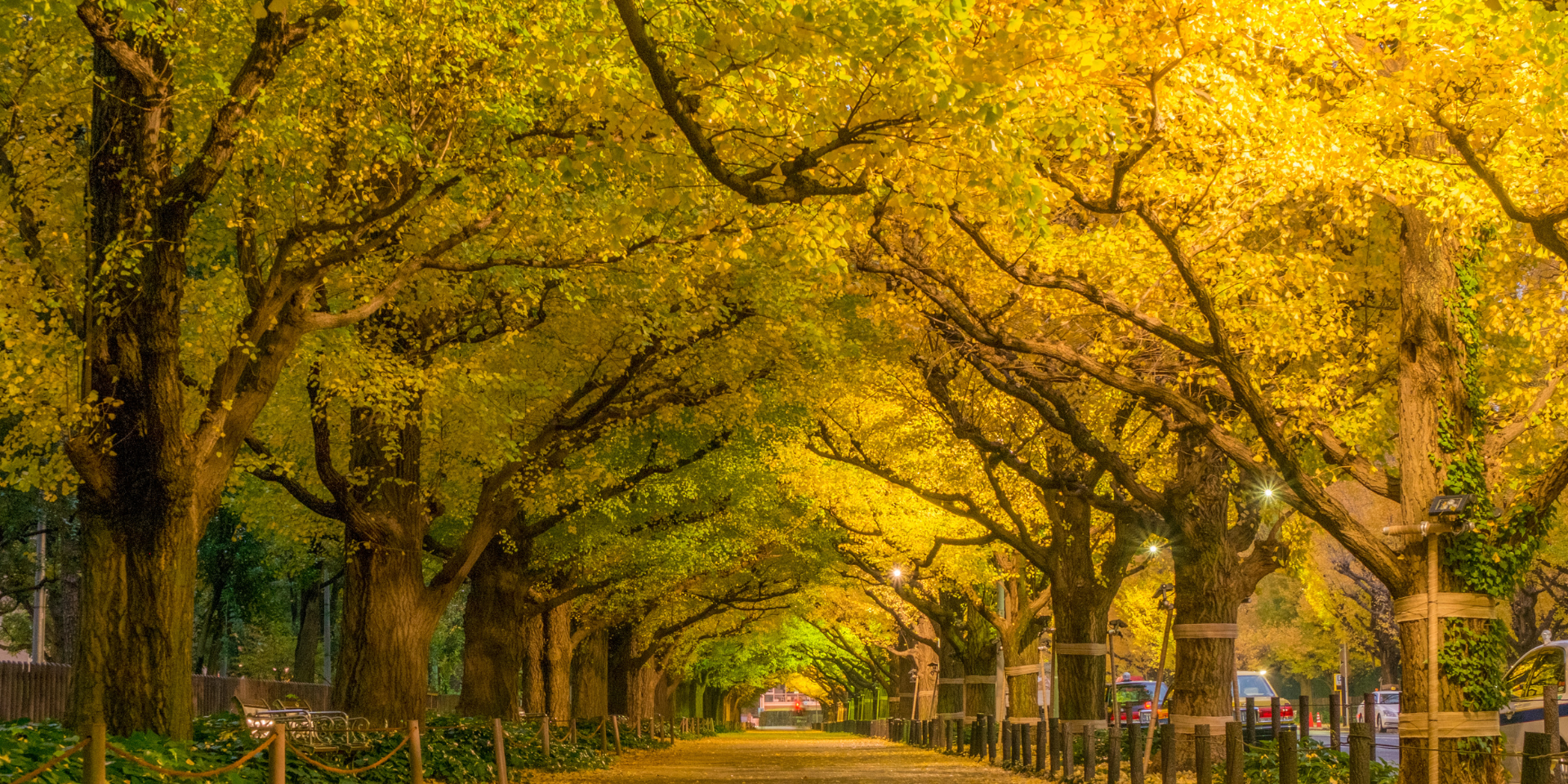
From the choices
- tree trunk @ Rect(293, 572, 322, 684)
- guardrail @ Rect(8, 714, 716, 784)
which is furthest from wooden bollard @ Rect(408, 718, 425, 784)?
tree trunk @ Rect(293, 572, 322, 684)

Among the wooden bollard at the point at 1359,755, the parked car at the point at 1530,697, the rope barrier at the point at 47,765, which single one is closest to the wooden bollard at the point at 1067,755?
the parked car at the point at 1530,697

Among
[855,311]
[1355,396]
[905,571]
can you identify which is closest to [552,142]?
[855,311]

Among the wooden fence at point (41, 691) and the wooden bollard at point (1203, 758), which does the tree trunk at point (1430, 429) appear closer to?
the wooden bollard at point (1203, 758)

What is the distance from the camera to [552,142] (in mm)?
14961

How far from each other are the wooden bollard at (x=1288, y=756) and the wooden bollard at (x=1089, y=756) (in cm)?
772

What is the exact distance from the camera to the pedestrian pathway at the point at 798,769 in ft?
76.8

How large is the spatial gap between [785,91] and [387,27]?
15.4ft

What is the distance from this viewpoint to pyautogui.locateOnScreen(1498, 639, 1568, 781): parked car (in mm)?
19719

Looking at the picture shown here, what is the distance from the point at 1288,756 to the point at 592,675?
107 ft

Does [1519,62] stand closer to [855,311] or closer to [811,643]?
[855,311]

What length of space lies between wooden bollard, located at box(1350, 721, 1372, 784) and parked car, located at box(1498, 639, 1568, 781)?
8.93 meters

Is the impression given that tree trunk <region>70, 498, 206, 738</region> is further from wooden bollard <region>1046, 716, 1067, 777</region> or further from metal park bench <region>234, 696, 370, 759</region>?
wooden bollard <region>1046, 716, 1067, 777</region>

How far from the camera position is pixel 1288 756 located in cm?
1212

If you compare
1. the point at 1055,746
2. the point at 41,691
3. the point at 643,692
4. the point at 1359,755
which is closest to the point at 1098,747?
the point at 1055,746
